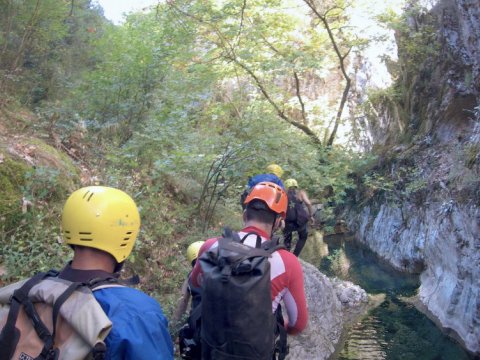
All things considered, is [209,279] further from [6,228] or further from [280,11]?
[280,11]

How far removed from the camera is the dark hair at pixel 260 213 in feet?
9.93

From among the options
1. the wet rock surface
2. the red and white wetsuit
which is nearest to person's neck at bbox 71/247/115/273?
the red and white wetsuit

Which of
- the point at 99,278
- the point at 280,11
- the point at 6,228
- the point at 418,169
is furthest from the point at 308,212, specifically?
the point at 280,11

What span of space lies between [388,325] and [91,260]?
7336 millimetres

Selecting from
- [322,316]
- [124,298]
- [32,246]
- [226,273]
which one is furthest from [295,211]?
[124,298]

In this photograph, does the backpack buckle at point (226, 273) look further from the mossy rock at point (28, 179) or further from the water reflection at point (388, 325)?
the water reflection at point (388, 325)

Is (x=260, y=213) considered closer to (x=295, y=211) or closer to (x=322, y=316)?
(x=322, y=316)

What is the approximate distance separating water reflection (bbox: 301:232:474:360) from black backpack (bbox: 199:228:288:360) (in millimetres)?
4563

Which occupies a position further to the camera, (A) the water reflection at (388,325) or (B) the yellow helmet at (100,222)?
(A) the water reflection at (388,325)

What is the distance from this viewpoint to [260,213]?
3.04 meters

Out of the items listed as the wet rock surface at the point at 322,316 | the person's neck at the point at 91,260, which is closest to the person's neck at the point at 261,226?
the person's neck at the point at 91,260

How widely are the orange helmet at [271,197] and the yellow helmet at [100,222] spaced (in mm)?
1212

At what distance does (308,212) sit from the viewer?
816 centimetres

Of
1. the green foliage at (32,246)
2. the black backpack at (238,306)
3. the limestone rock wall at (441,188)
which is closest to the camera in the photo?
the black backpack at (238,306)
